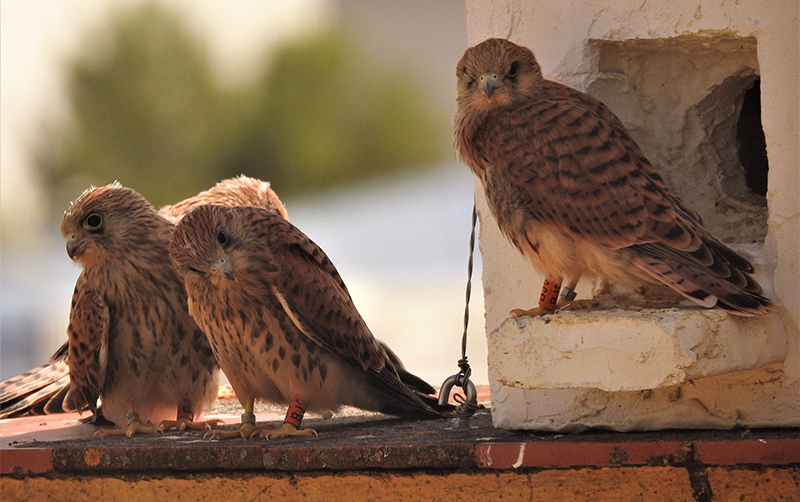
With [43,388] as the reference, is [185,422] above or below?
below

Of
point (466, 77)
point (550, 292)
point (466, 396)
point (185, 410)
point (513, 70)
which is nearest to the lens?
point (550, 292)

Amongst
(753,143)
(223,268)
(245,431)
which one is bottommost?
(245,431)

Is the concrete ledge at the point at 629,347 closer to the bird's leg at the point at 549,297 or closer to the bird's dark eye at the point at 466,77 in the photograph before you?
the bird's leg at the point at 549,297

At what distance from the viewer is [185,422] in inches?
138

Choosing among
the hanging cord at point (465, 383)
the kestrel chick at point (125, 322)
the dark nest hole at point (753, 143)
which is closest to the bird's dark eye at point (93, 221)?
the kestrel chick at point (125, 322)

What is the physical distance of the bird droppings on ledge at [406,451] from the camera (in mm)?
2600

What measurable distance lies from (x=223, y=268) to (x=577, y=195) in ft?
3.64

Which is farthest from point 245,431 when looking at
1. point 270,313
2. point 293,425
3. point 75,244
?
point 75,244

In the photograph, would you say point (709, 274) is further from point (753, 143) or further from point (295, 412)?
point (295, 412)

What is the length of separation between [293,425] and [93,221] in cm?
111

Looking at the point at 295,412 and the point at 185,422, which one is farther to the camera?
the point at 185,422

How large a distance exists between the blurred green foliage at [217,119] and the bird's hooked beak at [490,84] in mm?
9645

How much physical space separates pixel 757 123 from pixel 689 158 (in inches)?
12.3

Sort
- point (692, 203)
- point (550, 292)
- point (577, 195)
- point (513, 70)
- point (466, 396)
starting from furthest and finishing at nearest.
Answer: point (466, 396), point (692, 203), point (513, 70), point (550, 292), point (577, 195)
